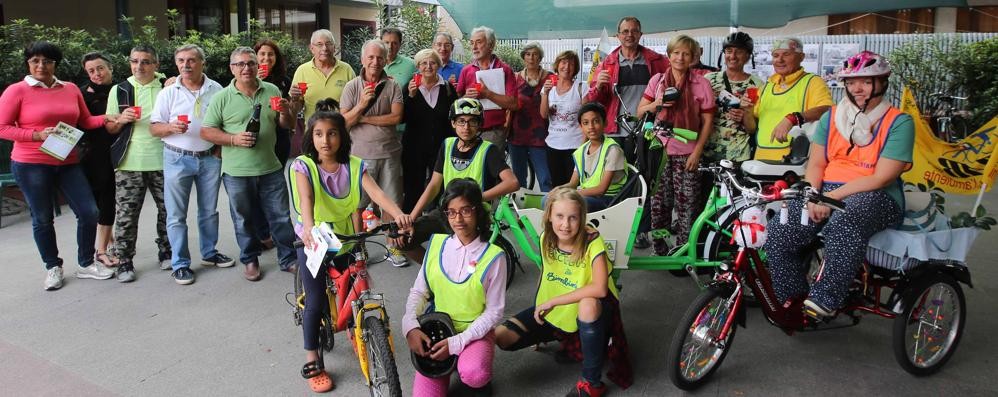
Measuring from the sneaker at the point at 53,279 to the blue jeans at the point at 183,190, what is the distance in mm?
712

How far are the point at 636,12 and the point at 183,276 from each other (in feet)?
13.9

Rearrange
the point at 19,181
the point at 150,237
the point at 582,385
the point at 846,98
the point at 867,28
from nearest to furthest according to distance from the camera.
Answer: the point at 582,385
the point at 846,98
the point at 19,181
the point at 150,237
the point at 867,28

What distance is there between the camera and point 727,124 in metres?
5.07

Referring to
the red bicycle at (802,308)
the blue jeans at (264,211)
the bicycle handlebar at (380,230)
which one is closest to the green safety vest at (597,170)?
the red bicycle at (802,308)

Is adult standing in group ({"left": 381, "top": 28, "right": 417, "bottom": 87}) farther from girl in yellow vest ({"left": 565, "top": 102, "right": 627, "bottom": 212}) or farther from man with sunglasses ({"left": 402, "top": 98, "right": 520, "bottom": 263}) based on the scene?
girl in yellow vest ({"left": 565, "top": 102, "right": 627, "bottom": 212})

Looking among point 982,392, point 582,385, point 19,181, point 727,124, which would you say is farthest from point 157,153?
point 982,392

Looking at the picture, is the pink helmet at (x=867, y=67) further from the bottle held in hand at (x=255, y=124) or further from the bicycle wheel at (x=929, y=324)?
the bottle held in hand at (x=255, y=124)

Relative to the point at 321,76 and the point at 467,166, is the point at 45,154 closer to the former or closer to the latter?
the point at 321,76

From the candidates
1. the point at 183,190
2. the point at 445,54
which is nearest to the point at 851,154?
the point at 445,54

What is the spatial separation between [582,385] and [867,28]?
14.2 m

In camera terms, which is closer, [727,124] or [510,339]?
[510,339]

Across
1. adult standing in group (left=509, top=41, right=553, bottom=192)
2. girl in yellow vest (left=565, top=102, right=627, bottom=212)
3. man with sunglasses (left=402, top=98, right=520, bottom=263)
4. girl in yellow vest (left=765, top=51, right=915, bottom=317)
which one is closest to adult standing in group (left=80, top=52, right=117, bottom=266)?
man with sunglasses (left=402, top=98, right=520, bottom=263)

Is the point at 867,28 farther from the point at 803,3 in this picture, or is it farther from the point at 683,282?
the point at 683,282

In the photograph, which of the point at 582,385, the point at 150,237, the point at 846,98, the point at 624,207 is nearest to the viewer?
the point at 582,385
